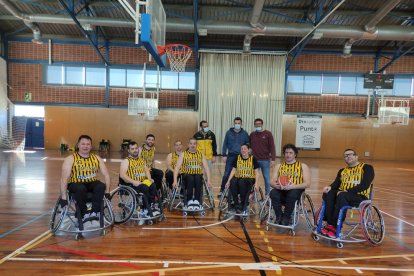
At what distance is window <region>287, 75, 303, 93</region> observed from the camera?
42.5 ft

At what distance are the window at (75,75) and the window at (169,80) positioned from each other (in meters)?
3.51

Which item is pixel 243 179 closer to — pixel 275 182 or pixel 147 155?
pixel 275 182

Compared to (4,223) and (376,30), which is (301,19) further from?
(4,223)

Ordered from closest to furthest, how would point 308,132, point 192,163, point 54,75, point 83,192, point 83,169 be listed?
point 83,192 → point 83,169 → point 192,163 → point 54,75 → point 308,132

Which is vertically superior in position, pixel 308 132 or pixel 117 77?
pixel 117 77

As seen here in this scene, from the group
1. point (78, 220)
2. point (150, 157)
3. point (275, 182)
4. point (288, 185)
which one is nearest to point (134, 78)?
point (150, 157)

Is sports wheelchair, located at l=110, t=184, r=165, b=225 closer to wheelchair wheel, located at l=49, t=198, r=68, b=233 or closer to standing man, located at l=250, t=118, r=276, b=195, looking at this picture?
wheelchair wheel, located at l=49, t=198, r=68, b=233

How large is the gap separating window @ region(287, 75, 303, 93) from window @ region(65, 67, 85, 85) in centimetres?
911

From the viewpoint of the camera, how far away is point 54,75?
12859mm

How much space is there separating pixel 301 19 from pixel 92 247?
401 inches

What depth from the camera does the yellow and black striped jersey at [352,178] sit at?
3162 millimetres

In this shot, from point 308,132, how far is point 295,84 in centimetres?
220

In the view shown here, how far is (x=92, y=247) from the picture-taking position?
286cm

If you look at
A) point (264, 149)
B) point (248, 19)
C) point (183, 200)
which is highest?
point (248, 19)
